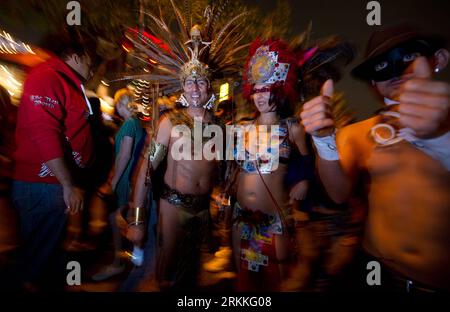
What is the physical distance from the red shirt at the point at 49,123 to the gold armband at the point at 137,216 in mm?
652

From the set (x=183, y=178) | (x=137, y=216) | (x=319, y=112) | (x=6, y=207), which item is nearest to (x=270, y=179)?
(x=183, y=178)

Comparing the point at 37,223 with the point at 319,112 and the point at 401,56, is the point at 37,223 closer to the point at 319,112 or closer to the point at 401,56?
the point at 319,112

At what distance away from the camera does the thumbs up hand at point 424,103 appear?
1.14 meters

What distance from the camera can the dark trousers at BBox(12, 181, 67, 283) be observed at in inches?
84.7

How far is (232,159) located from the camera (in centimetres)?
254

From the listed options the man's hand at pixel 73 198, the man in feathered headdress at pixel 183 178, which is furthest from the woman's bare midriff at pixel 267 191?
the man's hand at pixel 73 198

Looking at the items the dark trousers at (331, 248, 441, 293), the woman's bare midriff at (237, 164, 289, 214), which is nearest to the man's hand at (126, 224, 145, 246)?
the woman's bare midriff at (237, 164, 289, 214)

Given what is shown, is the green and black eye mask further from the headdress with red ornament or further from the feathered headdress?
the feathered headdress

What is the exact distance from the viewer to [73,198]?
221cm

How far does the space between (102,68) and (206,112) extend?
1911 mm

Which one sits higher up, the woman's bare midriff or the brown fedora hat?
the brown fedora hat

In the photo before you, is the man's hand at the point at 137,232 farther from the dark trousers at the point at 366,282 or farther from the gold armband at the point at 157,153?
the dark trousers at the point at 366,282
